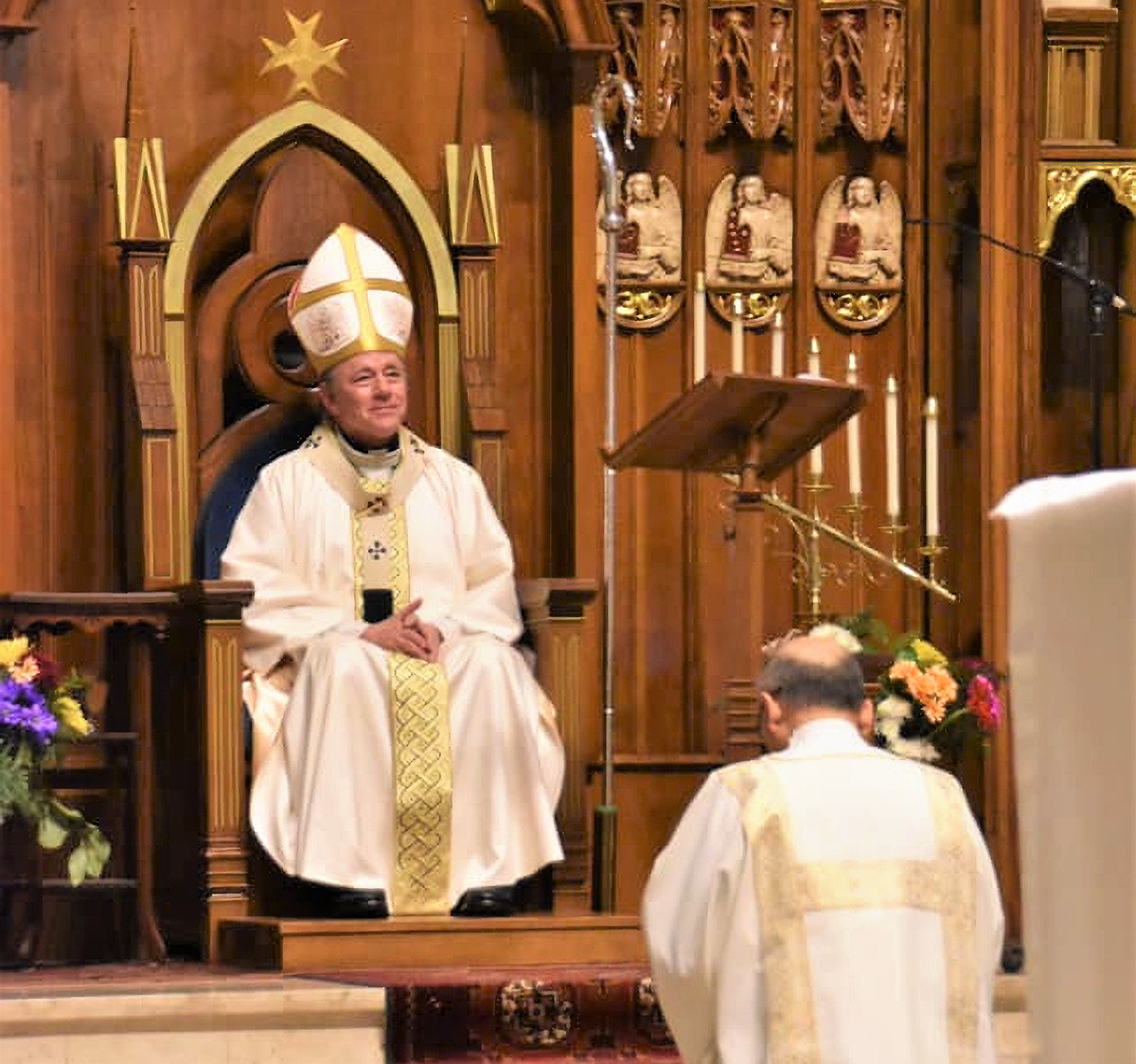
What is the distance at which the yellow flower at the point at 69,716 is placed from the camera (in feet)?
21.8

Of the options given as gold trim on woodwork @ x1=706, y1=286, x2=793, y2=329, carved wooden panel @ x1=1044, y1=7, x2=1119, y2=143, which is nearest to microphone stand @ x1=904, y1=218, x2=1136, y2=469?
carved wooden panel @ x1=1044, y1=7, x2=1119, y2=143

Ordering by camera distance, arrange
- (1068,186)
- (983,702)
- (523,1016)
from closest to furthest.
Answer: (523,1016) → (983,702) → (1068,186)

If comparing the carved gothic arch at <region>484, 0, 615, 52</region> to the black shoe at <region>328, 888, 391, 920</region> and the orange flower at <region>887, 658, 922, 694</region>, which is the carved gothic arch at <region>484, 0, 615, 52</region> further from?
the black shoe at <region>328, 888, 391, 920</region>

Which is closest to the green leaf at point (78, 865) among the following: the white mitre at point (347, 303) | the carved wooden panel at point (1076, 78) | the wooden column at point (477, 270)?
the white mitre at point (347, 303)

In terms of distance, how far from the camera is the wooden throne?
23.4 ft

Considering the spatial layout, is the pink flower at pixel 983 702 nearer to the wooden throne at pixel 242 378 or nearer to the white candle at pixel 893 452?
the white candle at pixel 893 452

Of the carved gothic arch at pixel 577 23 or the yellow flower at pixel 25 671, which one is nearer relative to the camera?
the yellow flower at pixel 25 671

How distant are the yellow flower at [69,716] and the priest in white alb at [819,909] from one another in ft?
8.74

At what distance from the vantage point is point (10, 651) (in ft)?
21.4

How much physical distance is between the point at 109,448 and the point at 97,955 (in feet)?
4.70

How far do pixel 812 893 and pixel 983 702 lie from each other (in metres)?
2.90

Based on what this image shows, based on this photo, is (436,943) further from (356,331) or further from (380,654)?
(356,331)

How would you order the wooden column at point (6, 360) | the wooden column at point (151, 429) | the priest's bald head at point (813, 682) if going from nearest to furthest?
the priest's bald head at point (813, 682), the wooden column at point (151, 429), the wooden column at point (6, 360)

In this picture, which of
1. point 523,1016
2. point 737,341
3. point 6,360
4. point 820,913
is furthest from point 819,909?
point 6,360
